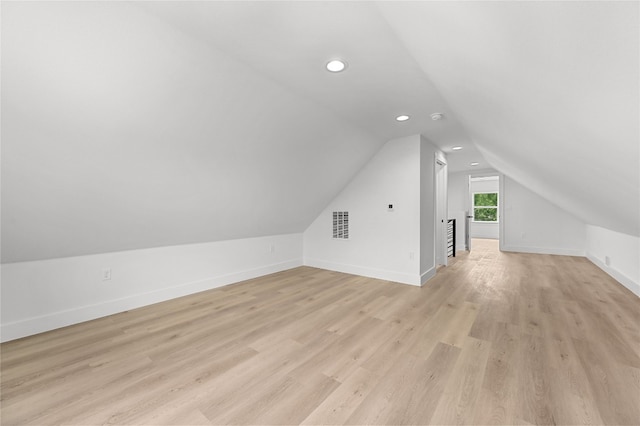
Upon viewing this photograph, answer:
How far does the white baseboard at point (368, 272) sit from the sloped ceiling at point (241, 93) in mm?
2161

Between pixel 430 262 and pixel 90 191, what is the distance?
4.46m

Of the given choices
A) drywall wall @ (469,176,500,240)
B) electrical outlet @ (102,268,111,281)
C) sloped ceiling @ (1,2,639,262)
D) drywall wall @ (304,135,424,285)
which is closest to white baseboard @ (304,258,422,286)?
drywall wall @ (304,135,424,285)

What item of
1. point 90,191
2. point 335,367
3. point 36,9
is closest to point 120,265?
point 90,191

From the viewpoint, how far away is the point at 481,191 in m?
10.5

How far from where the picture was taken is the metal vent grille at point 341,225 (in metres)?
4.74

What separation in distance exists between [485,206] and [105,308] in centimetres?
1156

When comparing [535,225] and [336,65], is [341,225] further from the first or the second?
[535,225]

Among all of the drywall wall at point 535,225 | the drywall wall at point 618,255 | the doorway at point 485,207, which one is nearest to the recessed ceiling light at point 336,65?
the drywall wall at point 618,255

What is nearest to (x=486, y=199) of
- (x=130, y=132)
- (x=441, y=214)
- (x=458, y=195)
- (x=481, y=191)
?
(x=481, y=191)

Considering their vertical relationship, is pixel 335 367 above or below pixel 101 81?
below

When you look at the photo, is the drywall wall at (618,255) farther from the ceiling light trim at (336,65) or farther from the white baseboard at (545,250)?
the ceiling light trim at (336,65)

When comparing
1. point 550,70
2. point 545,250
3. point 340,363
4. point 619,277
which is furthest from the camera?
point 545,250

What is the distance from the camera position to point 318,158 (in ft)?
12.0

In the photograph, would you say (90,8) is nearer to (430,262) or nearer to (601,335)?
(601,335)
